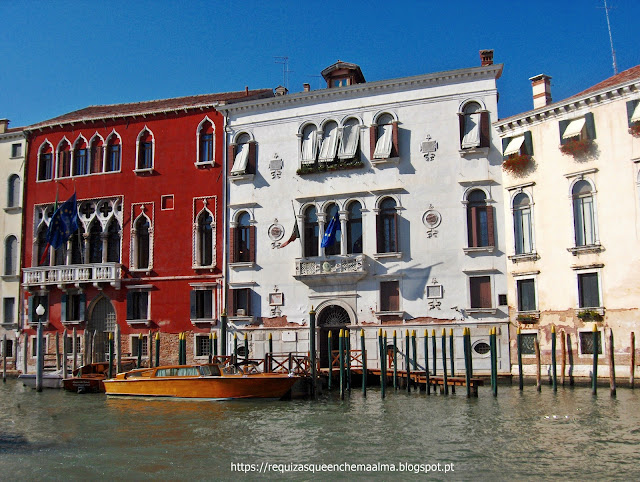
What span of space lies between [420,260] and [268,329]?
600cm

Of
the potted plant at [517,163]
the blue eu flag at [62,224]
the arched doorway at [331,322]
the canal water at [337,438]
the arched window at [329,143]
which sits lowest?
the canal water at [337,438]

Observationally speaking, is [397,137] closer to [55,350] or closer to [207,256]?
[207,256]

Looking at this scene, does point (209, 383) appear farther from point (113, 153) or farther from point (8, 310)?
point (8, 310)

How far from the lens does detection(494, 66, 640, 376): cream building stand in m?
20.4

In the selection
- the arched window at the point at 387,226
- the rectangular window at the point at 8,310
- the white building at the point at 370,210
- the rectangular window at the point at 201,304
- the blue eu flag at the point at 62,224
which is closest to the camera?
the white building at the point at 370,210

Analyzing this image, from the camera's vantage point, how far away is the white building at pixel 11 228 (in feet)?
96.8

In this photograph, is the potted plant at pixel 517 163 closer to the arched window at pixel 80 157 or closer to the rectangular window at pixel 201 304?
the rectangular window at pixel 201 304

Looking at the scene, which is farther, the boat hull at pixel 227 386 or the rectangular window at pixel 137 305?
the rectangular window at pixel 137 305

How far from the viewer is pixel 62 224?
27078mm

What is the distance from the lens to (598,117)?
21.2m

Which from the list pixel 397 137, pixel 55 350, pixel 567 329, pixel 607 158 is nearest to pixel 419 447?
pixel 567 329

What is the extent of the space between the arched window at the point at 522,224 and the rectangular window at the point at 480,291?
1.42 meters

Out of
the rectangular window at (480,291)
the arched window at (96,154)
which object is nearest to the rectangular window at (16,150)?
the arched window at (96,154)

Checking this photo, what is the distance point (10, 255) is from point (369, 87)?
16.7 m
